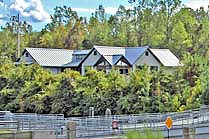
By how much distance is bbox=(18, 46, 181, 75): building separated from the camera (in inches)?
1975

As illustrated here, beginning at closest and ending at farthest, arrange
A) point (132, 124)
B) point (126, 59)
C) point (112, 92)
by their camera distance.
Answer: point (132, 124), point (112, 92), point (126, 59)

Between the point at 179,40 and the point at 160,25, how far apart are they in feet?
23.6

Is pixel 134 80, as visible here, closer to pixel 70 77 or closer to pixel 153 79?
pixel 153 79

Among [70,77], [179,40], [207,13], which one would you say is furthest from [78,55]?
[207,13]

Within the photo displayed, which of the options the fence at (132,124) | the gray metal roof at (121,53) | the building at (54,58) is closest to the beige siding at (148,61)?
the gray metal roof at (121,53)

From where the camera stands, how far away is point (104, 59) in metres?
50.2

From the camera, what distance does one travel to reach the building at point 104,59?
5016 cm

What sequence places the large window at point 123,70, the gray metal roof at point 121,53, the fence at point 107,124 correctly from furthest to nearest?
the gray metal roof at point 121,53 → the large window at point 123,70 → the fence at point 107,124

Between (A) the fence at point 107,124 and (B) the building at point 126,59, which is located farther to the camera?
(B) the building at point 126,59

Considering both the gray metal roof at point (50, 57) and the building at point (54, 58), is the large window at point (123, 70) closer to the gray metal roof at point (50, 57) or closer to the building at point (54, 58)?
the building at point (54, 58)

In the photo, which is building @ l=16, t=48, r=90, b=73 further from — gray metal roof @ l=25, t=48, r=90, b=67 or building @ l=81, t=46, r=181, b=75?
building @ l=81, t=46, r=181, b=75

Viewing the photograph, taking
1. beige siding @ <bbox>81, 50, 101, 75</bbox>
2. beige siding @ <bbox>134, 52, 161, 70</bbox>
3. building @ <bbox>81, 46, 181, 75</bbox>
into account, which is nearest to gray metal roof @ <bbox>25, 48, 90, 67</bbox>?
beige siding @ <bbox>81, 50, 101, 75</bbox>

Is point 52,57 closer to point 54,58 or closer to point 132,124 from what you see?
point 54,58

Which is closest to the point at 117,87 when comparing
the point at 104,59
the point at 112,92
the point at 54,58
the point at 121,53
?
the point at 112,92
